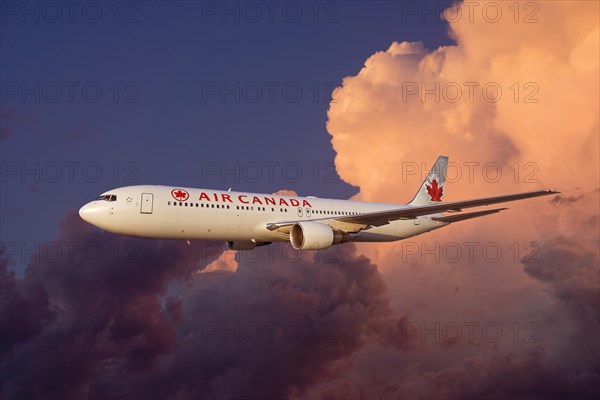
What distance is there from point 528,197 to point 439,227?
68.6 ft

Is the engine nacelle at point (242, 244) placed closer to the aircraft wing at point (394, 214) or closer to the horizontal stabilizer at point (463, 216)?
the aircraft wing at point (394, 214)

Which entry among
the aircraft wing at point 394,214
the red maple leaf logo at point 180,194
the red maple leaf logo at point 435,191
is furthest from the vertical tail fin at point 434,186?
the red maple leaf logo at point 180,194

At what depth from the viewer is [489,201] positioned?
40.2 metres

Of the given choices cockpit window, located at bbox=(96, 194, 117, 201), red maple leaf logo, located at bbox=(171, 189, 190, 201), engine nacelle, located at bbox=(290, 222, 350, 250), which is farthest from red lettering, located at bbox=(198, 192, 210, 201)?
engine nacelle, located at bbox=(290, 222, 350, 250)

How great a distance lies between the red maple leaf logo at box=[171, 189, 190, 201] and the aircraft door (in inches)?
58.2

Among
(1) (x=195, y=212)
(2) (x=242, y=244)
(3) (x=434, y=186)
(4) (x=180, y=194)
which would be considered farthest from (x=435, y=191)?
(4) (x=180, y=194)

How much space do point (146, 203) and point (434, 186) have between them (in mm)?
31694

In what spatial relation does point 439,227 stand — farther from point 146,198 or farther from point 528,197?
point 146,198

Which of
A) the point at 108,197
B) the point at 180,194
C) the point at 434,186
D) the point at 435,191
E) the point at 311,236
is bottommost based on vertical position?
the point at 311,236

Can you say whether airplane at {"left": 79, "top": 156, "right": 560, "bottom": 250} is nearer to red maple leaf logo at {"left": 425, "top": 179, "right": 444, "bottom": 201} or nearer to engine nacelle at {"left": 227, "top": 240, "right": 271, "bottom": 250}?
engine nacelle at {"left": 227, "top": 240, "right": 271, "bottom": 250}

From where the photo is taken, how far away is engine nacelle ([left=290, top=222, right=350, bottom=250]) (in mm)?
43281

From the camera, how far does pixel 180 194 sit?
41.6m

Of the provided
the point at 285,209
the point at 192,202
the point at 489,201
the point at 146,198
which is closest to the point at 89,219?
the point at 146,198

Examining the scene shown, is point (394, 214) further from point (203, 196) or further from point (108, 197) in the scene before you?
point (108, 197)
